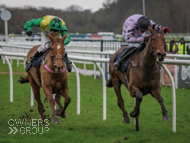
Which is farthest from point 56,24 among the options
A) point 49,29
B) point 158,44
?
point 158,44

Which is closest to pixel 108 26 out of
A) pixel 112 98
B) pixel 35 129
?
pixel 112 98

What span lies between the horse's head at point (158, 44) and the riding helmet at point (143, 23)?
1.95 feet

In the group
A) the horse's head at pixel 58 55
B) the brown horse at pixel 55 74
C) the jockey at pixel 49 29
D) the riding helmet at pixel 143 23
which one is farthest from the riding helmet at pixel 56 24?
the riding helmet at pixel 143 23

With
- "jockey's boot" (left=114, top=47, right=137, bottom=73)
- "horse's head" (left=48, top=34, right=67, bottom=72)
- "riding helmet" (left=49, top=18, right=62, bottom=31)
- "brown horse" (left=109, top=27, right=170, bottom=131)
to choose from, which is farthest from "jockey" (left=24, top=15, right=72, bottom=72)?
"brown horse" (left=109, top=27, right=170, bottom=131)

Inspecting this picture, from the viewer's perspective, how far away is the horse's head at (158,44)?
4.00 m

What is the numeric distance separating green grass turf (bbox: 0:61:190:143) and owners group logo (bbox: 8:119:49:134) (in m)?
0.03

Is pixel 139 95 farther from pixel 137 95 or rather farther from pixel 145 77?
pixel 145 77

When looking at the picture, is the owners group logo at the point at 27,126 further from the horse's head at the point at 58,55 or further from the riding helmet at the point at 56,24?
the riding helmet at the point at 56,24

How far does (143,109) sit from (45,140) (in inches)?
114

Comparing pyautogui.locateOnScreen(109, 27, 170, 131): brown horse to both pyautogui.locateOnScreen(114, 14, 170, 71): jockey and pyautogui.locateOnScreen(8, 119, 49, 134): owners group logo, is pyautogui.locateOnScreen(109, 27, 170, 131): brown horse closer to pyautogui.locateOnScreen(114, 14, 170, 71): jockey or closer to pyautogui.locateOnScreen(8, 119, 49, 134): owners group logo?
pyautogui.locateOnScreen(114, 14, 170, 71): jockey

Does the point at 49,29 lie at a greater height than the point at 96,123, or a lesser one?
greater

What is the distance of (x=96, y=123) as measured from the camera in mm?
5480

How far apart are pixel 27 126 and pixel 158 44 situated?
231 centimetres

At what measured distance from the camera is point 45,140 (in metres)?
4.38
